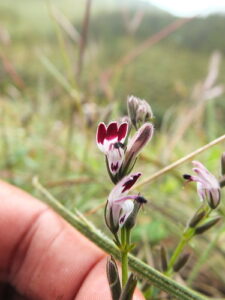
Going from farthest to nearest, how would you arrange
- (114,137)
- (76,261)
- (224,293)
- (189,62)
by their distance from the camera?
1. (189,62)
2. (224,293)
3. (76,261)
4. (114,137)

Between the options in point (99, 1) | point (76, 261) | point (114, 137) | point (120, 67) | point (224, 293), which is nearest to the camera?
point (114, 137)

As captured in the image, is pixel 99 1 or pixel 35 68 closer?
pixel 35 68

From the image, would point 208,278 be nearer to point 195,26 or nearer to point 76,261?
point 76,261

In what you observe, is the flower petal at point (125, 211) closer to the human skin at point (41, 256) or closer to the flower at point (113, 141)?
the flower at point (113, 141)

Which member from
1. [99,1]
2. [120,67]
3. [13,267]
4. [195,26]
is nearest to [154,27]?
[195,26]

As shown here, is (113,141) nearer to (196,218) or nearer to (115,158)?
(115,158)

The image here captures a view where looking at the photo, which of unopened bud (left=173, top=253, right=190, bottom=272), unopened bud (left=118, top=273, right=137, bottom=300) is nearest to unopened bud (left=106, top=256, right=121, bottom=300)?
unopened bud (left=118, top=273, right=137, bottom=300)

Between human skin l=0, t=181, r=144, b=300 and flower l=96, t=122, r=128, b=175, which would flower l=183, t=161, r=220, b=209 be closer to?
flower l=96, t=122, r=128, b=175
